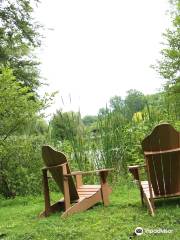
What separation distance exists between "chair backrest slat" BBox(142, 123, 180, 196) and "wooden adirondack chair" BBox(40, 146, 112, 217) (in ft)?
2.92

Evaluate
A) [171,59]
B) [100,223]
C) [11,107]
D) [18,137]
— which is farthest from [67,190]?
[171,59]

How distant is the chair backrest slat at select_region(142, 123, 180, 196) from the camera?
4.73 m

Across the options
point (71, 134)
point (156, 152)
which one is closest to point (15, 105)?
point (71, 134)

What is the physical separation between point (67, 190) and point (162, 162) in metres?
1.29

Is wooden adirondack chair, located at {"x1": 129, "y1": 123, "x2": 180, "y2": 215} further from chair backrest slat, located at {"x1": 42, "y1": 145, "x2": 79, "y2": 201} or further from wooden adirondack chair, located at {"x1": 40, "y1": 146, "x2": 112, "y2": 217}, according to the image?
chair backrest slat, located at {"x1": 42, "y1": 145, "x2": 79, "y2": 201}

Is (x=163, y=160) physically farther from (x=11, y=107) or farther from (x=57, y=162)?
(x=11, y=107)

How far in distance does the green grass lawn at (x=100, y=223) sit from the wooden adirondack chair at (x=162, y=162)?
18 cm

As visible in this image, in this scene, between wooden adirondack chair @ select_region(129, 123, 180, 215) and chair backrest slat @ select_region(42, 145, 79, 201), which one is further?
chair backrest slat @ select_region(42, 145, 79, 201)

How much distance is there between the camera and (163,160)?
4.83m

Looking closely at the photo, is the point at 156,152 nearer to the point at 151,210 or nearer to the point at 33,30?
the point at 151,210

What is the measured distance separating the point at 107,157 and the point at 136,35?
597 inches

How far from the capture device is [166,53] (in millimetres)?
21266

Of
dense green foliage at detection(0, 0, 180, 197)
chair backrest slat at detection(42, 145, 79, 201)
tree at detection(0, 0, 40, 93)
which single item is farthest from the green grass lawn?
tree at detection(0, 0, 40, 93)

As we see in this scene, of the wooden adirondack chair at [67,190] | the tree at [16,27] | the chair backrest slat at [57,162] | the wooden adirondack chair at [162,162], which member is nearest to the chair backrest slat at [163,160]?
the wooden adirondack chair at [162,162]
